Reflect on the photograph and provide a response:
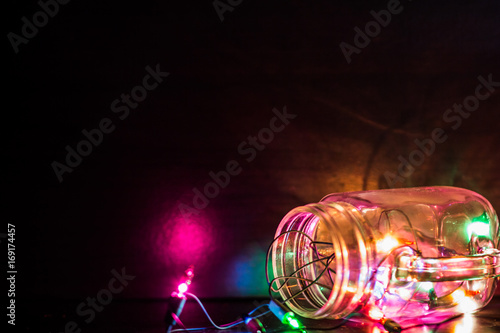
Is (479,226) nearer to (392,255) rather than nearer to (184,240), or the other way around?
(392,255)

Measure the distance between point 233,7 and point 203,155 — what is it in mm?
379

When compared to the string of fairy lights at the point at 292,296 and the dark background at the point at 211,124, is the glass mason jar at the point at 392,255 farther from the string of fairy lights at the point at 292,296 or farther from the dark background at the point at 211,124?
the dark background at the point at 211,124

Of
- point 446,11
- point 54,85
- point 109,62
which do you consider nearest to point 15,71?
point 54,85

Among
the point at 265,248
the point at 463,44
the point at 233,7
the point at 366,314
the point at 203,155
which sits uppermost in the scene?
the point at 233,7

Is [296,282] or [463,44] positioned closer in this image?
[296,282]

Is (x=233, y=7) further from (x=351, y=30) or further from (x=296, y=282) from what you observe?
(x=296, y=282)

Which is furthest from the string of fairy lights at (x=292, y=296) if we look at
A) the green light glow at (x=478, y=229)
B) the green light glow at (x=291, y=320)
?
the green light glow at (x=478, y=229)

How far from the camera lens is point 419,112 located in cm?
100

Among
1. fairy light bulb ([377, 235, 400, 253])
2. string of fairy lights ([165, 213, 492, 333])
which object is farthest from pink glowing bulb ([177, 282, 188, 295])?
fairy light bulb ([377, 235, 400, 253])

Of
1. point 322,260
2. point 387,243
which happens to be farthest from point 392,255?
Answer: point 322,260

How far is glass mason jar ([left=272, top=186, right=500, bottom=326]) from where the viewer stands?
0.70 m

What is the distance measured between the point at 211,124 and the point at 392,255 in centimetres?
52

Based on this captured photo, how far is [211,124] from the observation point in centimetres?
99

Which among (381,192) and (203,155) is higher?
(203,155)
